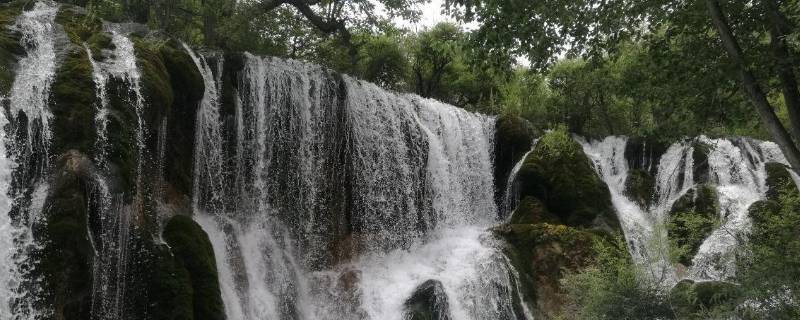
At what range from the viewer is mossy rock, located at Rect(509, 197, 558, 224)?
15.8 meters

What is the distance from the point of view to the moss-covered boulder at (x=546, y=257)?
12.9 meters

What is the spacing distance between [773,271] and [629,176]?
1210 centimetres

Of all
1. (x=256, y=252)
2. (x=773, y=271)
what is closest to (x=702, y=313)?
(x=773, y=271)

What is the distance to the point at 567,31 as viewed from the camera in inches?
329

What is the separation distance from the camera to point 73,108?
26.1 feet

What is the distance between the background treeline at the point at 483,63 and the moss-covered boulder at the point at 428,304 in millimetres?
4255

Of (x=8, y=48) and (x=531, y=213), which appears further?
(x=531, y=213)

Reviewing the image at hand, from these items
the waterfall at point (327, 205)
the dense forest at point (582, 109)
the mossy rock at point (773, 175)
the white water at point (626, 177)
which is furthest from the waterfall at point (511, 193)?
the mossy rock at point (773, 175)

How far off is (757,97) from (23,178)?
338 inches

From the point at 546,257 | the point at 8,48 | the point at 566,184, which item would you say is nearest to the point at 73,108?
the point at 8,48

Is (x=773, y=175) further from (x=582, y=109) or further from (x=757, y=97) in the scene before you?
(x=757, y=97)

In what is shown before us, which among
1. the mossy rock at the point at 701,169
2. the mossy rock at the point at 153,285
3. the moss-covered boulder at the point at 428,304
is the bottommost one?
the moss-covered boulder at the point at 428,304

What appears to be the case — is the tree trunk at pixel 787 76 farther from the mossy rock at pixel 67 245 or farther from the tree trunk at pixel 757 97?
the mossy rock at pixel 67 245

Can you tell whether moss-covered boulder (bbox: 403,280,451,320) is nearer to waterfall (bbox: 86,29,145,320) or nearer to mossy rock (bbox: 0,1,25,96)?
waterfall (bbox: 86,29,145,320)
